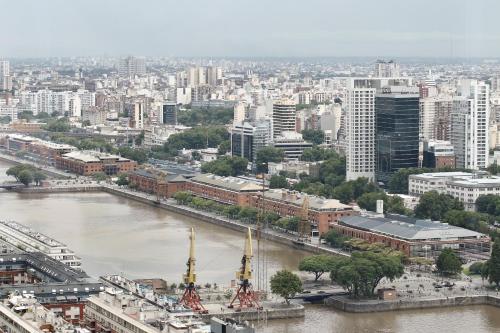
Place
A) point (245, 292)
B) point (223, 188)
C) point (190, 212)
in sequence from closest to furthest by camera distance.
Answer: point (245, 292) → point (190, 212) → point (223, 188)

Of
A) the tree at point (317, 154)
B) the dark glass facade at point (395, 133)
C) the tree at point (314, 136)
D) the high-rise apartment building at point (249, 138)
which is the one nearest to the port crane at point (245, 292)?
the dark glass facade at point (395, 133)

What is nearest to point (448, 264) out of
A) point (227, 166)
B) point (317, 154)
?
point (227, 166)

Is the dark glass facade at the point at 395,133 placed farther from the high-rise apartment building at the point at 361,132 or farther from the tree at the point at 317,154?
the tree at the point at 317,154

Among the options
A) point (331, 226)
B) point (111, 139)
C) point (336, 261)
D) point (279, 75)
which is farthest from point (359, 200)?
point (279, 75)

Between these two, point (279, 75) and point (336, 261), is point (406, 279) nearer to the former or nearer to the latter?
point (336, 261)

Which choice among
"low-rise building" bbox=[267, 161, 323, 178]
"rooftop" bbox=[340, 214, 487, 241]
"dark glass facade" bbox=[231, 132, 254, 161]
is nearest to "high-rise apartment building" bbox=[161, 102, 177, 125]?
"dark glass facade" bbox=[231, 132, 254, 161]

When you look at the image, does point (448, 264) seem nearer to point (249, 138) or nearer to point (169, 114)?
point (249, 138)
